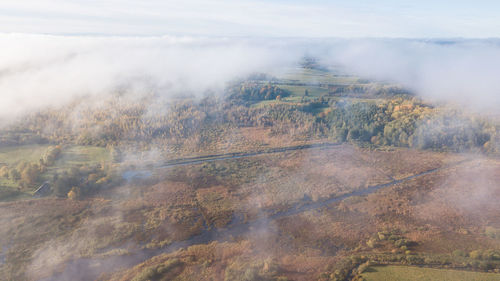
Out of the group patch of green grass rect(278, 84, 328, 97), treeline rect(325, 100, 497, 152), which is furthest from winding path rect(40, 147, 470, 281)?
patch of green grass rect(278, 84, 328, 97)

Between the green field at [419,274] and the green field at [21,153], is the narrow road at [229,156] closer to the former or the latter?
the green field at [21,153]

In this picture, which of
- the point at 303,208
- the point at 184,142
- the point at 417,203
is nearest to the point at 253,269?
the point at 303,208

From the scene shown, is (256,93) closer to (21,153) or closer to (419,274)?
(21,153)

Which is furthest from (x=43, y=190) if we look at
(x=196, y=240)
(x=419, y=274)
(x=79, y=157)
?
(x=419, y=274)

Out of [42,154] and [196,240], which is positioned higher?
[42,154]

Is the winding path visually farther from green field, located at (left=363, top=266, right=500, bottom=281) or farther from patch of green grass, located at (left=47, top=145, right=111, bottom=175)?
patch of green grass, located at (left=47, top=145, right=111, bottom=175)

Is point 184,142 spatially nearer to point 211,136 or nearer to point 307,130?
point 211,136
